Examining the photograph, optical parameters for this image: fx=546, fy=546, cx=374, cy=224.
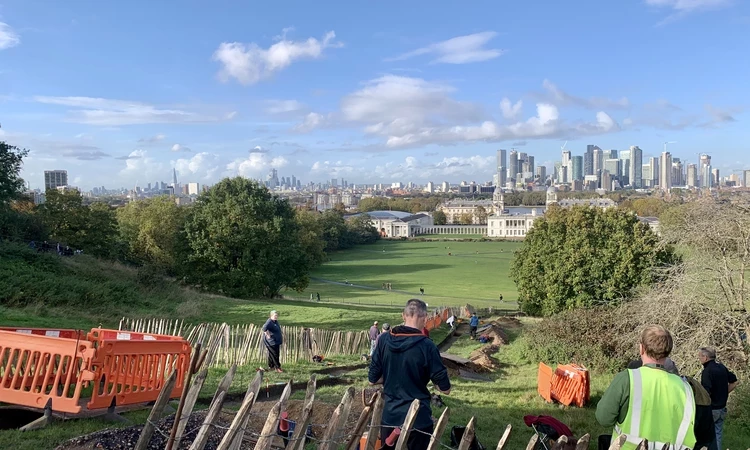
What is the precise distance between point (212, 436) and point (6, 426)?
10.2ft

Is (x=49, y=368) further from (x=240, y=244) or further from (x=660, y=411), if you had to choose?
(x=240, y=244)

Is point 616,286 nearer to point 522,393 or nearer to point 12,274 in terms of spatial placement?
point 522,393

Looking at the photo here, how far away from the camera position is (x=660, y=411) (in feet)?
13.6

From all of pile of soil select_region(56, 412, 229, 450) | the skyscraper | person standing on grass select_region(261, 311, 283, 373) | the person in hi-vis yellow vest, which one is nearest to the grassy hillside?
person standing on grass select_region(261, 311, 283, 373)

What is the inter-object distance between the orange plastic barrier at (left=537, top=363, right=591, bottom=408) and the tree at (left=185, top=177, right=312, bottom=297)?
29.7 meters

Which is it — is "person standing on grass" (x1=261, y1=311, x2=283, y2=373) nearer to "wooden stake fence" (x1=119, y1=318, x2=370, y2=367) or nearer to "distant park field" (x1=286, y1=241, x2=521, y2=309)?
"wooden stake fence" (x1=119, y1=318, x2=370, y2=367)

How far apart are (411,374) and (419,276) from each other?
2826 inches

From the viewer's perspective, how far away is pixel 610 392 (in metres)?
4.27

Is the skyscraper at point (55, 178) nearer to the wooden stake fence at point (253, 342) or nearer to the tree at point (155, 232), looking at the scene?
the tree at point (155, 232)

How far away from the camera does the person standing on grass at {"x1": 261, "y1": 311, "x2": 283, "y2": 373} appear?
12.4m

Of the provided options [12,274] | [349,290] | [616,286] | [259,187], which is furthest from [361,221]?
[12,274]

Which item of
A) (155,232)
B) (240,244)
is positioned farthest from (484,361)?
(155,232)

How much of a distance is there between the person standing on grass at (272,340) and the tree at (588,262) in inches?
851

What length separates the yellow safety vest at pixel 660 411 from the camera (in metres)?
4.13
